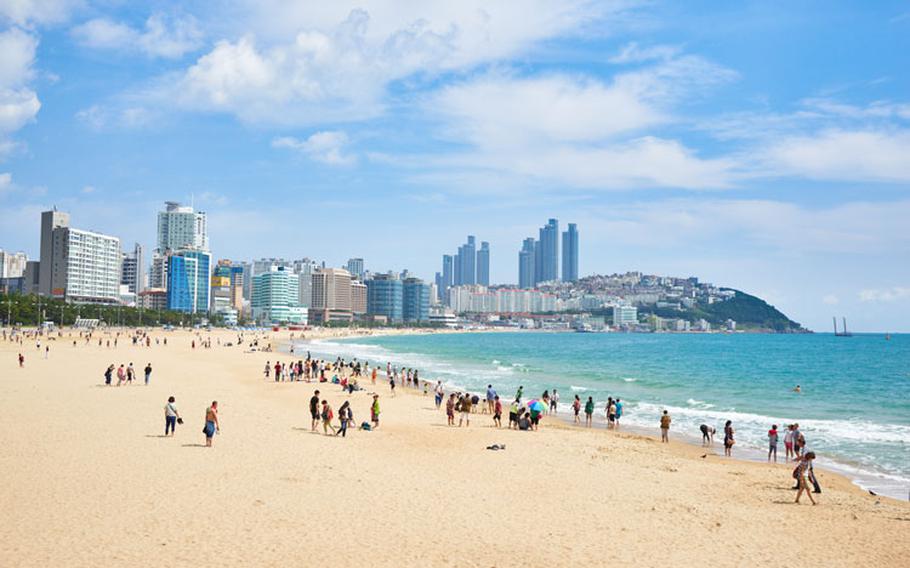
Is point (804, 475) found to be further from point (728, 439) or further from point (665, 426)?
point (665, 426)

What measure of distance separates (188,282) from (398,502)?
19138 cm

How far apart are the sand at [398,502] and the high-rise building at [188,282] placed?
176m

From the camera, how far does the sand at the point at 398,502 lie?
32.8ft

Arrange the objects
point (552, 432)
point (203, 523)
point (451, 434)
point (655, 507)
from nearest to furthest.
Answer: point (203, 523)
point (655, 507)
point (451, 434)
point (552, 432)

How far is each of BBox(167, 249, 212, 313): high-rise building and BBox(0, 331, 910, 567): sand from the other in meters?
176

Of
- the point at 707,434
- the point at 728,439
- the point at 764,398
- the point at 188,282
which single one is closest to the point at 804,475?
the point at 728,439

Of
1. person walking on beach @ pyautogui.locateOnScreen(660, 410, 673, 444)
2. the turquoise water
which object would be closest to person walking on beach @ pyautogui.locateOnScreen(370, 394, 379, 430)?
person walking on beach @ pyautogui.locateOnScreen(660, 410, 673, 444)

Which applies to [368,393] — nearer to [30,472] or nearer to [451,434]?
[451,434]

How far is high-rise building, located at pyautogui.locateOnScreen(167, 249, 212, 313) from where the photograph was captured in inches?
7279

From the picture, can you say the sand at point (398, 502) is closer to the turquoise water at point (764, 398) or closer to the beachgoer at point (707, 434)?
the beachgoer at point (707, 434)

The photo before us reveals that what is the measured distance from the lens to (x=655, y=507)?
13.0 m

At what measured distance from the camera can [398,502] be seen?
12695mm

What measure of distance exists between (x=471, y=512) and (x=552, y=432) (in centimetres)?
1111

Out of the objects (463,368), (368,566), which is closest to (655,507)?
(368,566)
